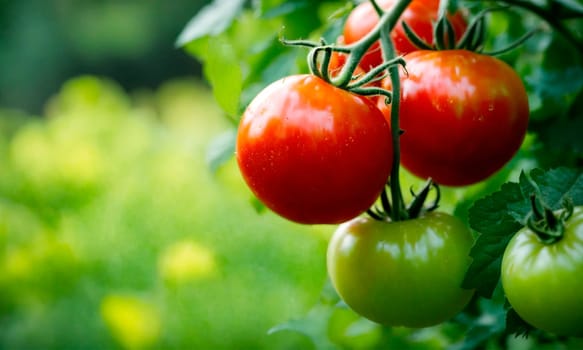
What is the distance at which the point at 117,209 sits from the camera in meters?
2.75

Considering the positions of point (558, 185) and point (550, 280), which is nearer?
point (550, 280)

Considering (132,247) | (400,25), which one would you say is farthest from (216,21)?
(132,247)

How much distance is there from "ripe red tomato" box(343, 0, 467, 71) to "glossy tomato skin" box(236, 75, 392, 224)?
0.14 meters

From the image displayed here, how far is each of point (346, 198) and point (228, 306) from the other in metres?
1.45

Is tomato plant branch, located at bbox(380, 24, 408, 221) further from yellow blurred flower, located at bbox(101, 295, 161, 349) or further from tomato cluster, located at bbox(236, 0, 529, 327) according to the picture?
yellow blurred flower, located at bbox(101, 295, 161, 349)

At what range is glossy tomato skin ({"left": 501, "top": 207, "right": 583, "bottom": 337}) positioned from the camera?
574mm

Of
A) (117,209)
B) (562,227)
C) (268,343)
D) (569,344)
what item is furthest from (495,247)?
(117,209)

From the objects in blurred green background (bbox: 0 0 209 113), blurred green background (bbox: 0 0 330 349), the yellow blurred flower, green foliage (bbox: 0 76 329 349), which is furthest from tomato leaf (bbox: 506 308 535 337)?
blurred green background (bbox: 0 0 209 113)

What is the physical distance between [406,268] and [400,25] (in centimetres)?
26

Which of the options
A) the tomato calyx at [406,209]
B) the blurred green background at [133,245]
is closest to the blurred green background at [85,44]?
the blurred green background at [133,245]

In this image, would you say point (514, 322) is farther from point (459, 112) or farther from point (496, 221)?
point (459, 112)

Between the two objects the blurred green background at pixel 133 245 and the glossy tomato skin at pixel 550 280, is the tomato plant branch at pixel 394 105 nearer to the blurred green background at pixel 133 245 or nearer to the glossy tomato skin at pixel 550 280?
the glossy tomato skin at pixel 550 280

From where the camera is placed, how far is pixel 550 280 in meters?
0.58

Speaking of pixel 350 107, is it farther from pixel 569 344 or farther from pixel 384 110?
pixel 569 344
